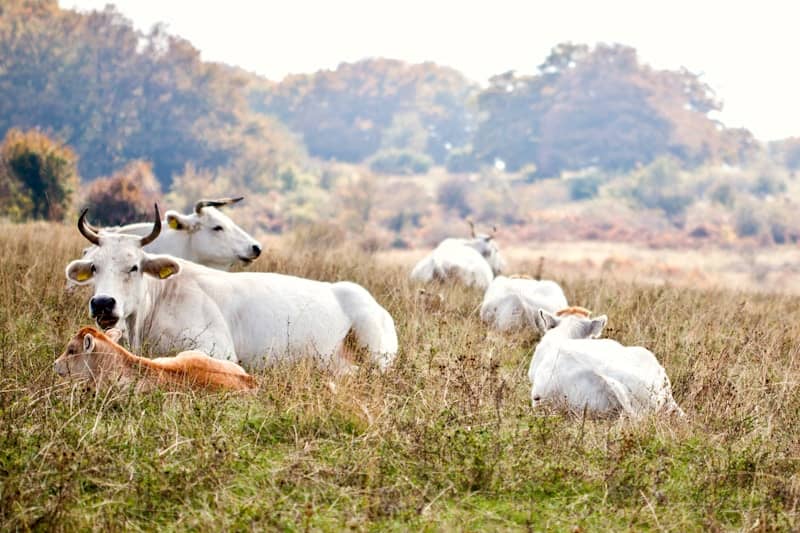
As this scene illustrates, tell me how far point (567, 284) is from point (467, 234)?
126 ft

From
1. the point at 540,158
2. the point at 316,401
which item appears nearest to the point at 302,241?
the point at 316,401

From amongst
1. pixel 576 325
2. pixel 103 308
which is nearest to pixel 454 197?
pixel 576 325

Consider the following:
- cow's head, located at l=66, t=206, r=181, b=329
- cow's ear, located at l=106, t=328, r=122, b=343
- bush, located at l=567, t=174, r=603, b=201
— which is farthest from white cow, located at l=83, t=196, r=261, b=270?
bush, located at l=567, t=174, r=603, b=201

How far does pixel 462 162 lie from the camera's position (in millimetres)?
72875

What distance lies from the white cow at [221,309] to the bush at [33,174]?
19.6 metres

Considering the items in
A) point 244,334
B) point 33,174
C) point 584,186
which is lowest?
point 33,174

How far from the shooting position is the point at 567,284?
1449cm

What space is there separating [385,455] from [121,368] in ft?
6.15

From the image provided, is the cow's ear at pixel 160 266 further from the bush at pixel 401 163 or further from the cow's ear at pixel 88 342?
the bush at pixel 401 163

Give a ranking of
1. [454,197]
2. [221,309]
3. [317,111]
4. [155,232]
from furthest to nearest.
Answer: [317,111], [454,197], [221,309], [155,232]

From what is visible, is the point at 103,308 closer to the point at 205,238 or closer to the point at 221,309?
the point at 221,309

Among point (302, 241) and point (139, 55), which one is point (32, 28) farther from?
point (302, 241)

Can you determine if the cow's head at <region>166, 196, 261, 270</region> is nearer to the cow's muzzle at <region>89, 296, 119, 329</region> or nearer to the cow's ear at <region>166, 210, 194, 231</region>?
the cow's ear at <region>166, 210, 194, 231</region>

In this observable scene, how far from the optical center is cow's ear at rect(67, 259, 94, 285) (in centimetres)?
751
